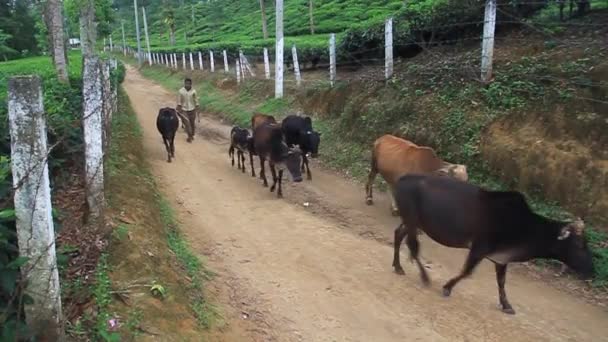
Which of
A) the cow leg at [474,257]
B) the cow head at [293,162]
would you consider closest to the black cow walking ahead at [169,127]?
the cow head at [293,162]

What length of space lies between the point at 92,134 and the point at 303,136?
19.9 feet

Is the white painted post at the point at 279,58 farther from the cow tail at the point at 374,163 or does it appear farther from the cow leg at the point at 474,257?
the cow leg at the point at 474,257

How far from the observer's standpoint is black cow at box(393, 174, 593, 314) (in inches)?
212

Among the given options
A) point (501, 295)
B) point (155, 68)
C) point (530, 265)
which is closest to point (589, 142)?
point (530, 265)

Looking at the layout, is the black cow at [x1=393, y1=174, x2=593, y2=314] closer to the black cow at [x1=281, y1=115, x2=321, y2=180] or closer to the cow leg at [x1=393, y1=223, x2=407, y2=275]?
the cow leg at [x1=393, y1=223, x2=407, y2=275]

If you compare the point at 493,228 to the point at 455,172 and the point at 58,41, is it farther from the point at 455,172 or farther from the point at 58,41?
the point at 58,41

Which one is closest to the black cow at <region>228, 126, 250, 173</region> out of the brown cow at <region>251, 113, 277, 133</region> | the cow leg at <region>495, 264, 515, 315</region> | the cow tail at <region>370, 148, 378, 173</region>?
the brown cow at <region>251, 113, 277, 133</region>

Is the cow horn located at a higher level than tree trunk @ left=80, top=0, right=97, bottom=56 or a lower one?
lower

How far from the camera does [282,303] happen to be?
590cm

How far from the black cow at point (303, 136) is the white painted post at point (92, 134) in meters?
5.60

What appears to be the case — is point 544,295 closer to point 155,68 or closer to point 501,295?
point 501,295

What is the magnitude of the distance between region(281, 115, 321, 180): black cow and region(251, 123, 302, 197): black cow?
0.93 m

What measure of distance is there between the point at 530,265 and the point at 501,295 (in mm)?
1346

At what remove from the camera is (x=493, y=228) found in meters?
5.51
